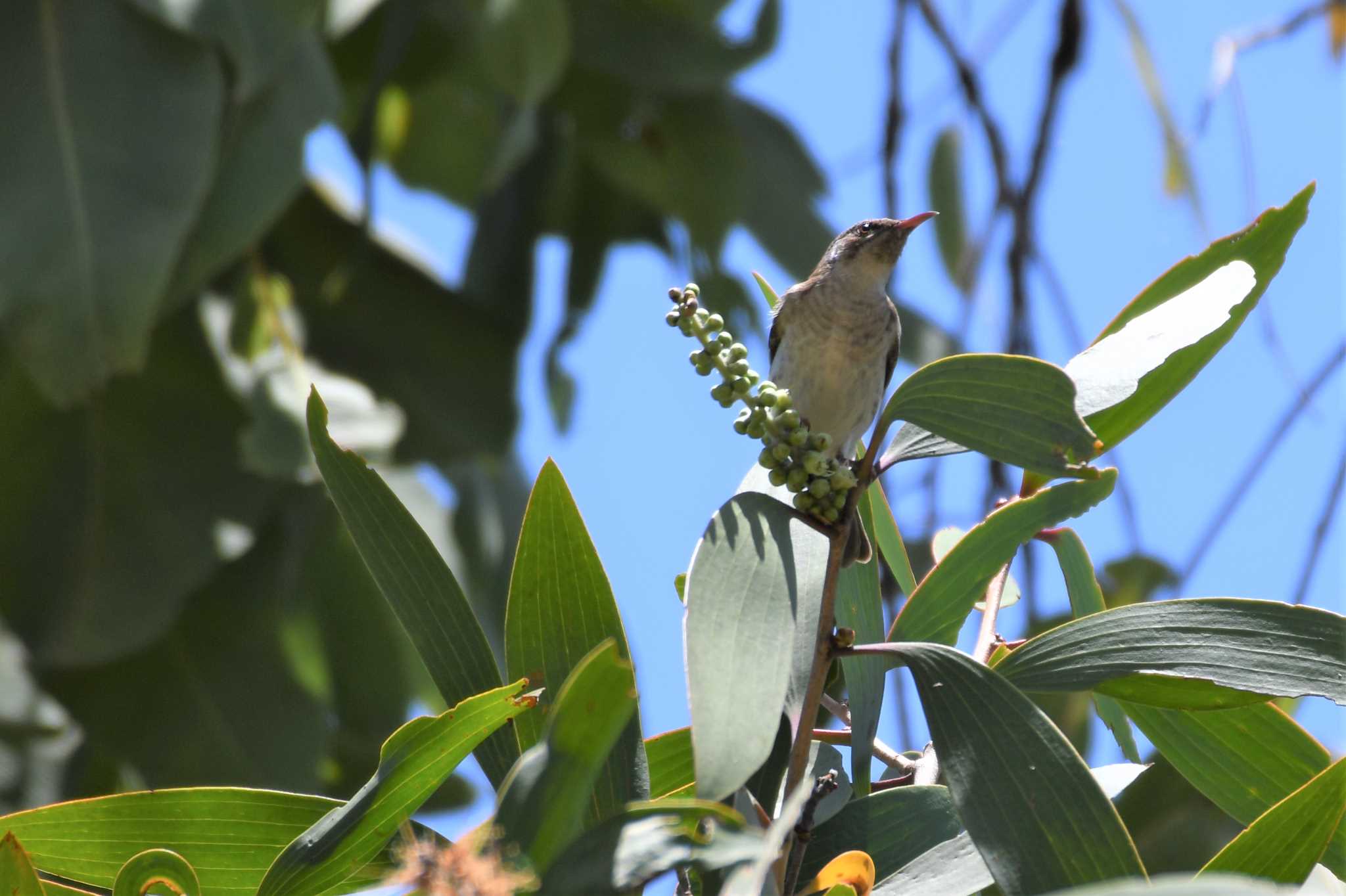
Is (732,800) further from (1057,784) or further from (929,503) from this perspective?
(929,503)

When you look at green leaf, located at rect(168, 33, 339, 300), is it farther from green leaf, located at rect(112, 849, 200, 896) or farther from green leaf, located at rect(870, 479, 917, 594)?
green leaf, located at rect(112, 849, 200, 896)

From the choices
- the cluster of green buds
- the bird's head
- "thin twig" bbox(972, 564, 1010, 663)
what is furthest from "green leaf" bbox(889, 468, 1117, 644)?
the bird's head

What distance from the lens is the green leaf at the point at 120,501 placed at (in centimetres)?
412

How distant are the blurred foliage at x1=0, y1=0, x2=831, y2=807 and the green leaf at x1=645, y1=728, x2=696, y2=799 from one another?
2397mm

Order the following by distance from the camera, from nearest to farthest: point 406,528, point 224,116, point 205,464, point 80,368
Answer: point 406,528, point 80,368, point 224,116, point 205,464

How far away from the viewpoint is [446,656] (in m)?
1.19

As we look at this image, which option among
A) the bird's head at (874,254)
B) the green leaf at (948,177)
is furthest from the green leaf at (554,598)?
the green leaf at (948,177)

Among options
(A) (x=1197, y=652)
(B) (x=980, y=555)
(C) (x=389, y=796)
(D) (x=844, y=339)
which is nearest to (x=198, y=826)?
(C) (x=389, y=796)

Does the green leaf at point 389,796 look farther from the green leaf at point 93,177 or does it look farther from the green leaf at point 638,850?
the green leaf at point 93,177

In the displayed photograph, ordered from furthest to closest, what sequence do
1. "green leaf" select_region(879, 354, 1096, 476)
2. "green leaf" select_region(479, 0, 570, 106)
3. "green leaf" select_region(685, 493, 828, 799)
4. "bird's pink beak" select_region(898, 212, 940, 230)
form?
"green leaf" select_region(479, 0, 570, 106) → "bird's pink beak" select_region(898, 212, 940, 230) → "green leaf" select_region(879, 354, 1096, 476) → "green leaf" select_region(685, 493, 828, 799)

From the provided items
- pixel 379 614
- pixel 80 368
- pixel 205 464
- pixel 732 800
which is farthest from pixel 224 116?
pixel 732 800

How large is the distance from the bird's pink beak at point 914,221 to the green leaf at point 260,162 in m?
A: 1.80

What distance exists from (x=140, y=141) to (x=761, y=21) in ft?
7.13

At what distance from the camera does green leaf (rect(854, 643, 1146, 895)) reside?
972mm
